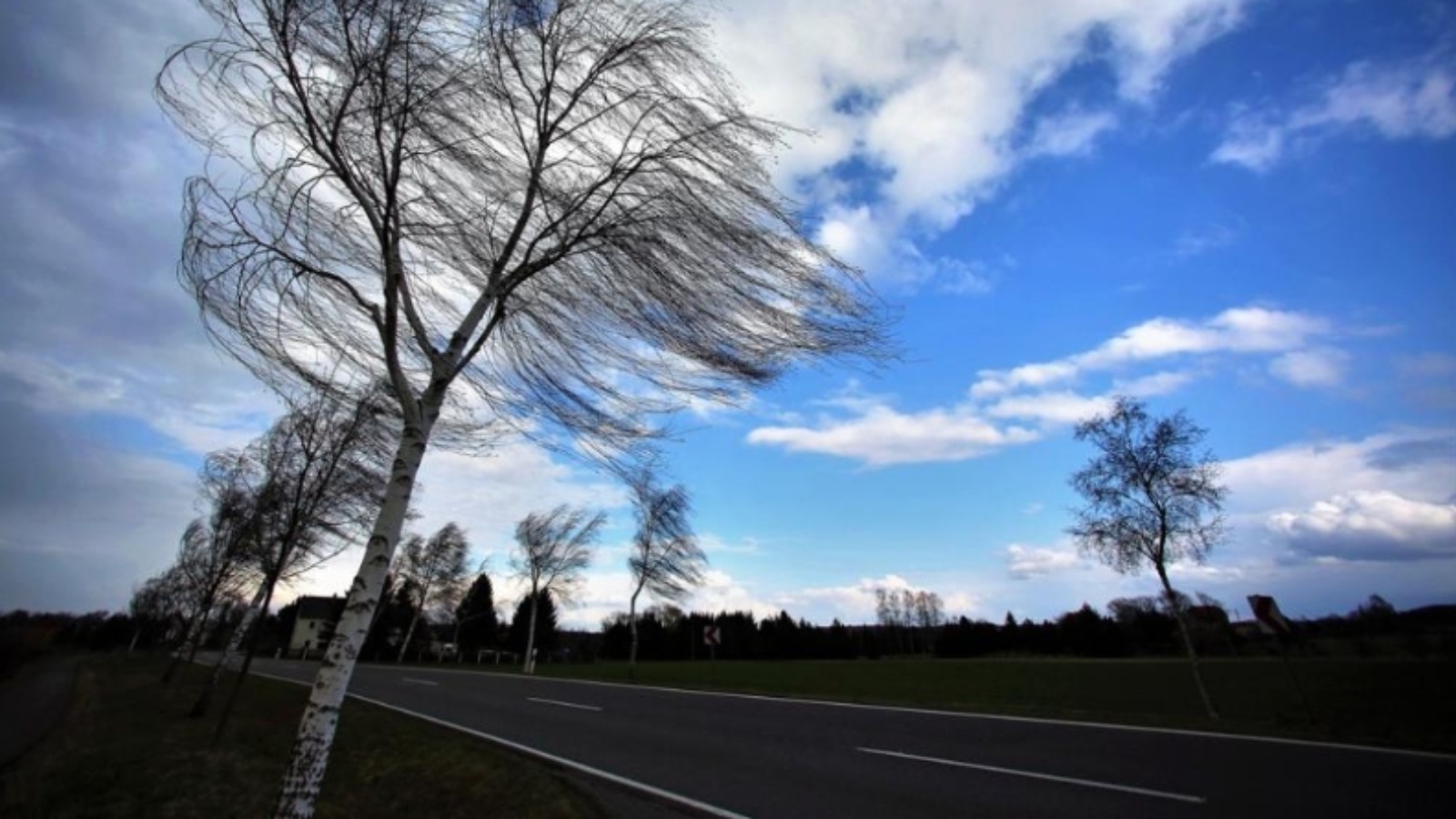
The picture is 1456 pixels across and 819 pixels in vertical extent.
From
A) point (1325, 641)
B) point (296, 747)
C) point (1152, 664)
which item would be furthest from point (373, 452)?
point (1325, 641)

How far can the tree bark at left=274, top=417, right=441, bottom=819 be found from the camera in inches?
162

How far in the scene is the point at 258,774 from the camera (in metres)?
9.95

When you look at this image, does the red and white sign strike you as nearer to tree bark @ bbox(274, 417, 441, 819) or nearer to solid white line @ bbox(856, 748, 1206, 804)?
solid white line @ bbox(856, 748, 1206, 804)

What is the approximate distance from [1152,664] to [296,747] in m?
55.0

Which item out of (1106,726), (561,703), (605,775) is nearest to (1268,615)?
(1106,726)

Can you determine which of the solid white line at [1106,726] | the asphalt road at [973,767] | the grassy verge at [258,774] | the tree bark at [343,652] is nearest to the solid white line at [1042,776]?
the asphalt road at [973,767]

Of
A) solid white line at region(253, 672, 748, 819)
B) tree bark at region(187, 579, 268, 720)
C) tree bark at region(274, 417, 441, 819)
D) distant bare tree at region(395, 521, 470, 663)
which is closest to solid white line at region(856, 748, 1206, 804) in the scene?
solid white line at region(253, 672, 748, 819)

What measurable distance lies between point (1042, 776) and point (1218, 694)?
26076mm

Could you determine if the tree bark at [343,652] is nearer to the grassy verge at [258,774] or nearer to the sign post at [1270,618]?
the grassy verge at [258,774]

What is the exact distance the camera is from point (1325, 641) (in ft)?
180

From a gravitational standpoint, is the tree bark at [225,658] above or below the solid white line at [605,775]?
above

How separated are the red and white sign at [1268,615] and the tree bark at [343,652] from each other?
55.3 feet

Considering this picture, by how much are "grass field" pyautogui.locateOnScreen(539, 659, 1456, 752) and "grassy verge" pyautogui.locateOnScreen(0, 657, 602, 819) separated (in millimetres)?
9056

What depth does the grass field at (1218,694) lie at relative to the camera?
11.4 metres
